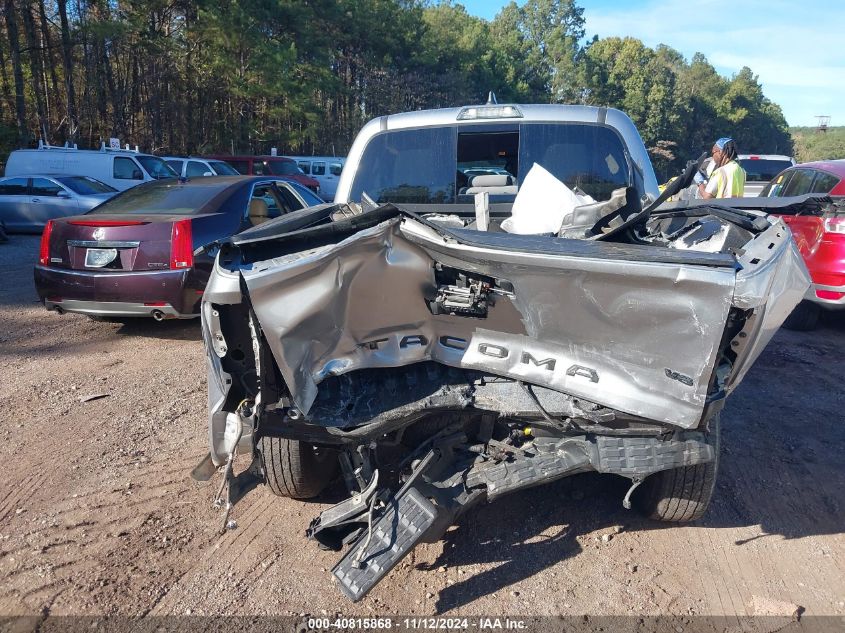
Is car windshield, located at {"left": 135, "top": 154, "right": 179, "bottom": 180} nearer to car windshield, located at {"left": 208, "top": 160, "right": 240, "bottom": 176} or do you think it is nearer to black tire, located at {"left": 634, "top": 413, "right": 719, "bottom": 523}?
car windshield, located at {"left": 208, "top": 160, "right": 240, "bottom": 176}

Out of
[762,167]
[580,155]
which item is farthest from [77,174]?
[762,167]

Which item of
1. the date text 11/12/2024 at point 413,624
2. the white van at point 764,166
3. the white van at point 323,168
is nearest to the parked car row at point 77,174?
the white van at point 323,168

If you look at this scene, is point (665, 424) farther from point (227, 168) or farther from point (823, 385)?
point (227, 168)

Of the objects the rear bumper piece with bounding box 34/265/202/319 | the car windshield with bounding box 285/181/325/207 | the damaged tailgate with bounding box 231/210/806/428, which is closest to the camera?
the damaged tailgate with bounding box 231/210/806/428

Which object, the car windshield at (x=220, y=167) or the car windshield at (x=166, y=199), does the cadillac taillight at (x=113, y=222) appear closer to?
the car windshield at (x=166, y=199)

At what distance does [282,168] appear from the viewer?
21.0 meters

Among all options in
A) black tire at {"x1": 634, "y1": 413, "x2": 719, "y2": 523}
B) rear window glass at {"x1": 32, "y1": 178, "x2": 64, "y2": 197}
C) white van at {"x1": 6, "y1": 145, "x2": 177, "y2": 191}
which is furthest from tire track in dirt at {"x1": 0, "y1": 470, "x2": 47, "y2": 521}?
white van at {"x1": 6, "y1": 145, "x2": 177, "y2": 191}

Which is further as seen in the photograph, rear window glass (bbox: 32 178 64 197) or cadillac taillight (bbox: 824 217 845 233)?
rear window glass (bbox: 32 178 64 197)

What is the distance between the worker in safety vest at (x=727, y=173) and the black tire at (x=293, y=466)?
6243 mm

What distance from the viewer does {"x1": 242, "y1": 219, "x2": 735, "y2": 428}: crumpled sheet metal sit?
2375 mm

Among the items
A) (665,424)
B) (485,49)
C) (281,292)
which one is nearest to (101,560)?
(281,292)

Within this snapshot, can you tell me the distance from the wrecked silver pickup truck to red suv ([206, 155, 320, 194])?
700 inches

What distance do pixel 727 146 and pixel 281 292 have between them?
22.6 ft

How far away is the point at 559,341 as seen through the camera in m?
2.62
